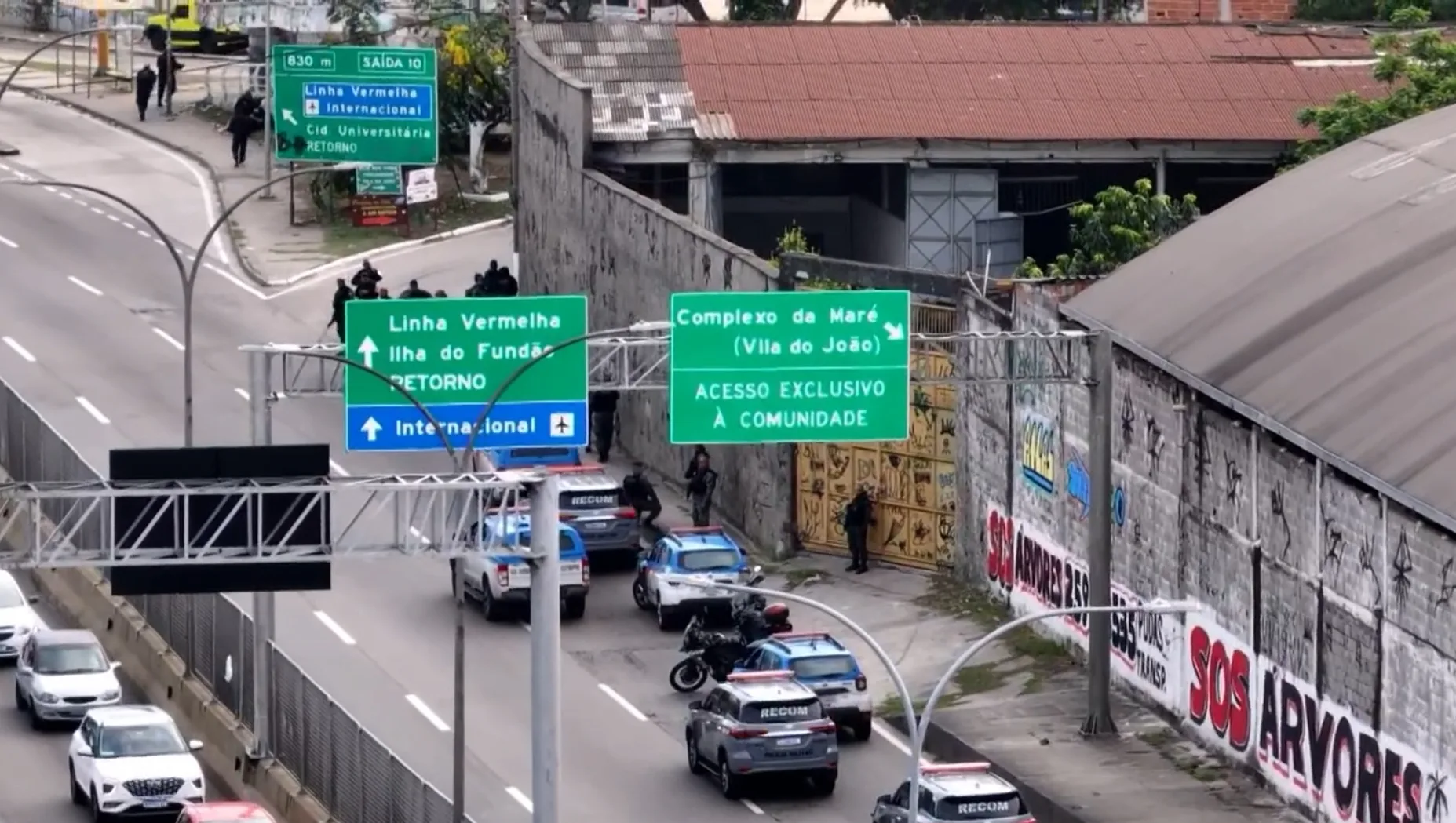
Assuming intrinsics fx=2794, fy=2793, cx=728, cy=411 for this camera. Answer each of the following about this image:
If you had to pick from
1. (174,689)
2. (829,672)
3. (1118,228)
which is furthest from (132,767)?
(1118,228)

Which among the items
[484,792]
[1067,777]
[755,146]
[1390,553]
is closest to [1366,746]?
[1390,553]

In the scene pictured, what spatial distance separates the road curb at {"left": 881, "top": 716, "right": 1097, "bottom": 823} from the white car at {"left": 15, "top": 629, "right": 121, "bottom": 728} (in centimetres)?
1156

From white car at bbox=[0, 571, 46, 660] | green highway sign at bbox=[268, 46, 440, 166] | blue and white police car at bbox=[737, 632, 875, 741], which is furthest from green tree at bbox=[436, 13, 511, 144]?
blue and white police car at bbox=[737, 632, 875, 741]

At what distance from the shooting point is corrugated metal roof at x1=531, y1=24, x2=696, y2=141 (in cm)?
6097

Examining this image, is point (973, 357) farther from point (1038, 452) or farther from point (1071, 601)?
point (1071, 601)

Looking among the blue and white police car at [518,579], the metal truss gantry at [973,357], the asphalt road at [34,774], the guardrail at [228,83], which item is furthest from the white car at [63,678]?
the guardrail at [228,83]

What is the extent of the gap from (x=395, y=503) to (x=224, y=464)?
1767 millimetres

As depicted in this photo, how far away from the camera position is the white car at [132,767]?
36250mm

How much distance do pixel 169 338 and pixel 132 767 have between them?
26073 millimetres

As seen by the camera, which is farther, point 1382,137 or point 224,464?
point 1382,137

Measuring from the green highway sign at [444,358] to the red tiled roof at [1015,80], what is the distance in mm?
25098

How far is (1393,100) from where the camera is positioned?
170 feet

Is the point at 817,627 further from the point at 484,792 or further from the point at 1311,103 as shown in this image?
the point at 1311,103

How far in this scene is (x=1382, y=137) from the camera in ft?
144
